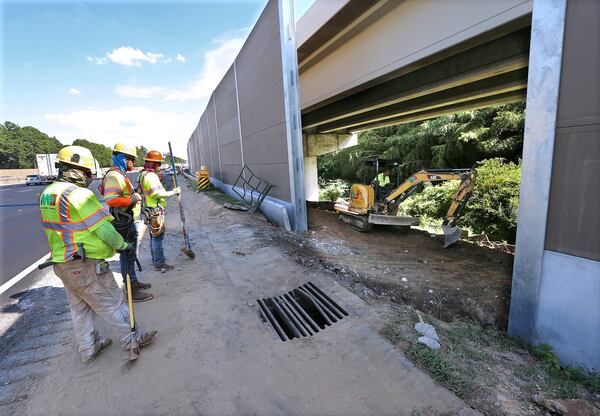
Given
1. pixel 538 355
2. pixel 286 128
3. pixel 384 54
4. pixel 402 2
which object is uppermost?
pixel 402 2

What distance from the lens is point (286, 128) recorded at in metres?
7.69

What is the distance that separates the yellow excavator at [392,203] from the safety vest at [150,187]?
630cm

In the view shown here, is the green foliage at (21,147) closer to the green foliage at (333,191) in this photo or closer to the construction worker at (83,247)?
the green foliage at (333,191)

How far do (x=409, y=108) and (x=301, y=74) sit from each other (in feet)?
15.4

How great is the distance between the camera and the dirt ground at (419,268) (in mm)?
4754

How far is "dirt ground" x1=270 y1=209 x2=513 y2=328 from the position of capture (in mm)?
4754

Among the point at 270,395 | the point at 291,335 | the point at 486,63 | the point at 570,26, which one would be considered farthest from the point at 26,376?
the point at 486,63

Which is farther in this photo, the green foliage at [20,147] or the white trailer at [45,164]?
the green foliage at [20,147]

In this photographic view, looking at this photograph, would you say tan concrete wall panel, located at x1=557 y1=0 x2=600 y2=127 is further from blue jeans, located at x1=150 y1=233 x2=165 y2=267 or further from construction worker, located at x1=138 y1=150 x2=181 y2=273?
blue jeans, located at x1=150 y1=233 x2=165 y2=267

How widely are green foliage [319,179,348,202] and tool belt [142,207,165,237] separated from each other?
2066cm

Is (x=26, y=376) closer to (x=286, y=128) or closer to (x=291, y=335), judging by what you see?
(x=291, y=335)

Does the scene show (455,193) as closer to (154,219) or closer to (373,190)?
(373,190)

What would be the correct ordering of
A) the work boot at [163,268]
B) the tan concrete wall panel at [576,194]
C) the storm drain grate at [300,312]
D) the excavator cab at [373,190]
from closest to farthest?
the tan concrete wall panel at [576,194] < the storm drain grate at [300,312] < the work boot at [163,268] < the excavator cab at [373,190]

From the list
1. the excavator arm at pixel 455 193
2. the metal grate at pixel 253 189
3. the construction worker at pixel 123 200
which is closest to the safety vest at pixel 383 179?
the excavator arm at pixel 455 193
